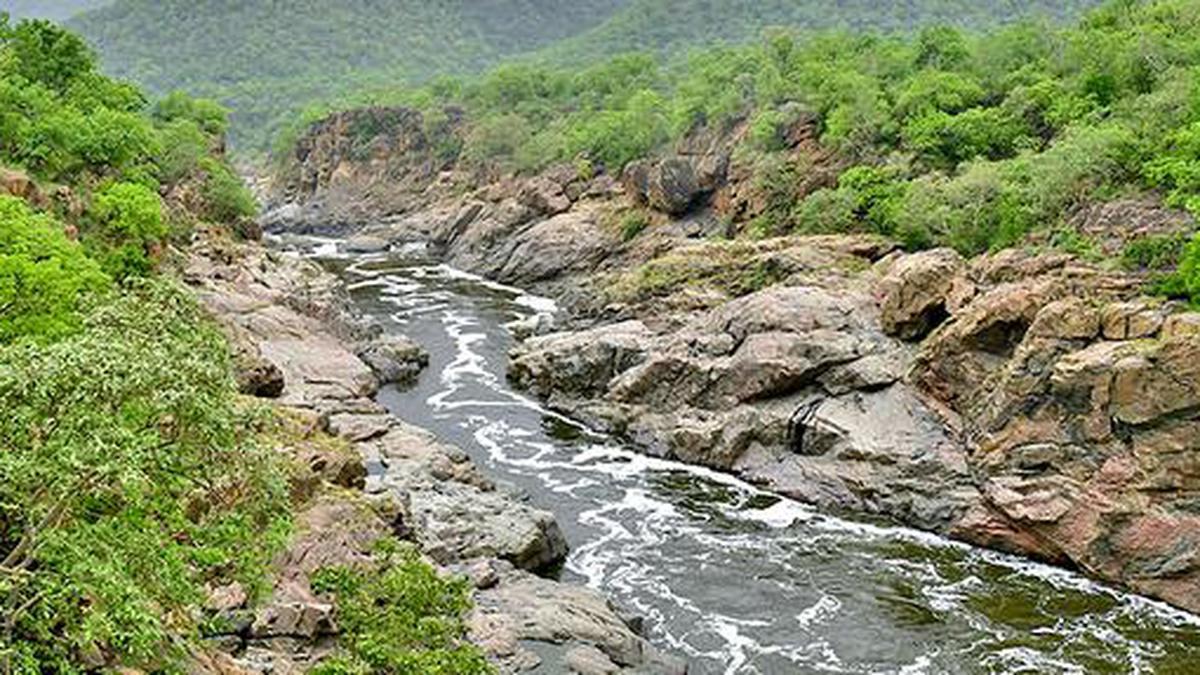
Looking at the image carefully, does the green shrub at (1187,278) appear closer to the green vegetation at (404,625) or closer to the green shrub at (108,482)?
the green vegetation at (404,625)

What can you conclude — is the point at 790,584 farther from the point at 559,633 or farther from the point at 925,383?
the point at 925,383

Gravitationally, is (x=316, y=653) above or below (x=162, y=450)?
below

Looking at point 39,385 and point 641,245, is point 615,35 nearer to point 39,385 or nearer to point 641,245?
point 641,245

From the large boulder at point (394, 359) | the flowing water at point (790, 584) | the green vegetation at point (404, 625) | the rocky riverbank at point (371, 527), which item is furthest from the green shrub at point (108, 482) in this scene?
the large boulder at point (394, 359)

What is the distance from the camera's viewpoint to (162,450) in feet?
55.1

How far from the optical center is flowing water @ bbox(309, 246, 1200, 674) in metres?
30.9

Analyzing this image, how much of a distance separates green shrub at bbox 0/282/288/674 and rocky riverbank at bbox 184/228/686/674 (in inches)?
132

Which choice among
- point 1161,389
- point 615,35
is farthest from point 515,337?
point 615,35

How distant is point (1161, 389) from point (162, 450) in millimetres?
31321

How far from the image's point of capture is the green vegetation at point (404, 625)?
22500 mm

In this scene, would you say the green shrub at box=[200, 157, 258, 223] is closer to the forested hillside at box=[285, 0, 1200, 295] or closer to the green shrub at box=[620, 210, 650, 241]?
the green shrub at box=[620, 210, 650, 241]

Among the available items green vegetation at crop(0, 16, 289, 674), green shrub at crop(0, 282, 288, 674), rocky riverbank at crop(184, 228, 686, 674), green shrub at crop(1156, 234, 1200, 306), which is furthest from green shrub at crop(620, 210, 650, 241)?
green shrub at crop(0, 282, 288, 674)

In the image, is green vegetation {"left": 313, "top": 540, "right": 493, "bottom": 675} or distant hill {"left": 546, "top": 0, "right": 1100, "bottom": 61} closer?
green vegetation {"left": 313, "top": 540, "right": 493, "bottom": 675}

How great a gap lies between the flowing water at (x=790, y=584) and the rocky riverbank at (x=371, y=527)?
2564 mm
